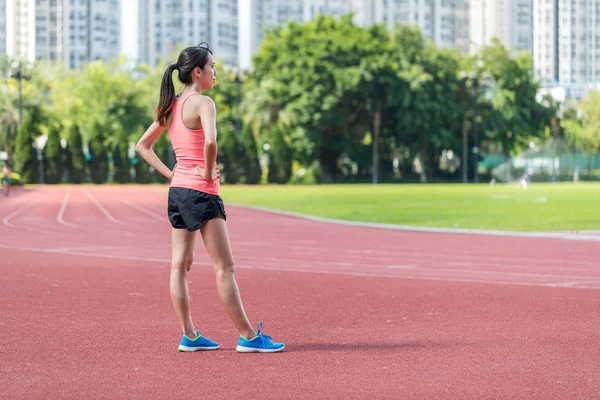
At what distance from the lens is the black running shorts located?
23.5ft

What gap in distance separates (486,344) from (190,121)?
264 cm

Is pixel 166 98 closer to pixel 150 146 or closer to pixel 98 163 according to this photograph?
pixel 150 146

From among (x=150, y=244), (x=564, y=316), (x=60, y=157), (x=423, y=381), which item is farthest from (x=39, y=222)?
(x=60, y=157)

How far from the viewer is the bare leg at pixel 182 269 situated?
24.2ft

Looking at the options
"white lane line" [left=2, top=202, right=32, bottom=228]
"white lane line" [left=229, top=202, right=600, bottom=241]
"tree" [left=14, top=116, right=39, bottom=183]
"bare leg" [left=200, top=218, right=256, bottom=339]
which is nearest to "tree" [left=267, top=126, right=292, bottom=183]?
"tree" [left=14, top=116, right=39, bottom=183]

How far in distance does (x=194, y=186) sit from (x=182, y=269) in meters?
0.63

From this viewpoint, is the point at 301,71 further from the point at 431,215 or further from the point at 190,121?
the point at 190,121

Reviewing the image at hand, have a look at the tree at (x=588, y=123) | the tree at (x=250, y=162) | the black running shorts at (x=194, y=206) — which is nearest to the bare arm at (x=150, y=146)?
the black running shorts at (x=194, y=206)

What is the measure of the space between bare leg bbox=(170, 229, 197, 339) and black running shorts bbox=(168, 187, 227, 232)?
12 centimetres

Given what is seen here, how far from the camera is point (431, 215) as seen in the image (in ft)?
105

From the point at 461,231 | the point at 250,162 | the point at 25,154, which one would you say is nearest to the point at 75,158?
the point at 25,154

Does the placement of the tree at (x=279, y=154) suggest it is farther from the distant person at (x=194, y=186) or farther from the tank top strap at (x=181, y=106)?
the tank top strap at (x=181, y=106)

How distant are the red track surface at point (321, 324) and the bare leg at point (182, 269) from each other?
0.84 ft

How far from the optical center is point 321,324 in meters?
9.16
